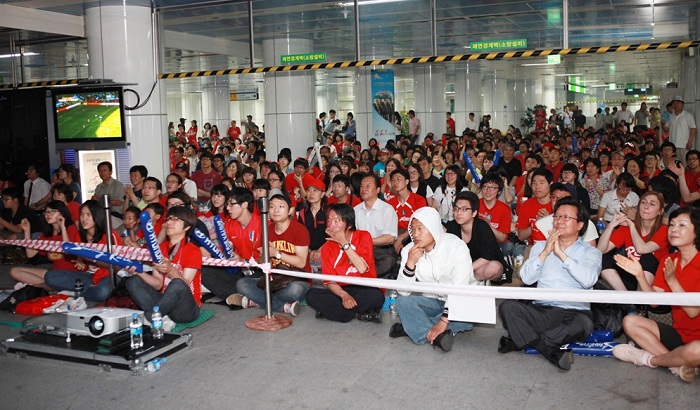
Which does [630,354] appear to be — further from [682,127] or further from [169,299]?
[682,127]

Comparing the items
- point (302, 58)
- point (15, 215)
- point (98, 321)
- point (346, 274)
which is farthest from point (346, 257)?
point (302, 58)

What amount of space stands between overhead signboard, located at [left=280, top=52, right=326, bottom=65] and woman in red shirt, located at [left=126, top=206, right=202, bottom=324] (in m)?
6.37

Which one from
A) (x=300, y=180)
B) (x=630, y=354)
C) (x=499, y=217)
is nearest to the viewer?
(x=630, y=354)

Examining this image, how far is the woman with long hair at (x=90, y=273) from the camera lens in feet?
25.8

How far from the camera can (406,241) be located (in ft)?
30.1

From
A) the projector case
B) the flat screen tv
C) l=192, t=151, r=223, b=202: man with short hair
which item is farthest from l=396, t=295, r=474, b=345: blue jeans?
the flat screen tv

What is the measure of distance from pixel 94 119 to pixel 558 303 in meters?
8.93

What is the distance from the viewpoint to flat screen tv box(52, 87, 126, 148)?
12.2m

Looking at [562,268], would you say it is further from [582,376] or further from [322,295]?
[322,295]

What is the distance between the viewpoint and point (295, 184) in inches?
479

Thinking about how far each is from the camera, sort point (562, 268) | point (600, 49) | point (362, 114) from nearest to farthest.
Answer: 1. point (562, 268)
2. point (600, 49)
3. point (362, 114)

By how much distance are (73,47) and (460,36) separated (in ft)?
23.7

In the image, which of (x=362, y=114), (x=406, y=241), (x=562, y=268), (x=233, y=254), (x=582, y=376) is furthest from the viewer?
(x=362, y=114)

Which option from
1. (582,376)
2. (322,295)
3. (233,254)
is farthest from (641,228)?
(233,254)
